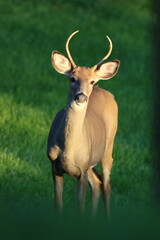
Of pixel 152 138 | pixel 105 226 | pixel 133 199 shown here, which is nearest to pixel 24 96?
pixel 133 199

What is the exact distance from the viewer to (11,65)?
18688 mm

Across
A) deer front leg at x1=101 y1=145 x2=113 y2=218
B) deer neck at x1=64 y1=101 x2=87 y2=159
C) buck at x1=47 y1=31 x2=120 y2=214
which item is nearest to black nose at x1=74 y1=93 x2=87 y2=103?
buck at x1=47 y1=31 x2=120 y2=214

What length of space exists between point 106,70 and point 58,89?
7.64 m

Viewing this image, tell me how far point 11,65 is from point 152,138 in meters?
10.7

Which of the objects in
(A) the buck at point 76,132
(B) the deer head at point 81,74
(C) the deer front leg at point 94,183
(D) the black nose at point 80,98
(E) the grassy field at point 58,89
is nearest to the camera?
(D) the black nose at point 80,98

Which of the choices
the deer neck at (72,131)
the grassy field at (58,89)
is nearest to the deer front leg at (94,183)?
the grassy field at (58,89)

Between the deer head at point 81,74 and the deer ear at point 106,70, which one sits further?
the deer ear at point 106,70

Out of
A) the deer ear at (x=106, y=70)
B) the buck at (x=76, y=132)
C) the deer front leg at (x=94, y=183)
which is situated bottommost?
the deer front leg at (x=94, y=183)

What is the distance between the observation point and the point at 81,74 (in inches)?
374

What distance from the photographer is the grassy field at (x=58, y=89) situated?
1139 cm

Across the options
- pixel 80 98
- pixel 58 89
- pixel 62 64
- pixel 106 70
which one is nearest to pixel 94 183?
pixel 106 70

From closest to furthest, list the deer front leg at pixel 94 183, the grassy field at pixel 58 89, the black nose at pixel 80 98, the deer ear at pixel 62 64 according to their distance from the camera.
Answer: the black nose at pixel 80 98
the deer ear at pixel 62 64
the deer front leg at pixel 94 183
the grassy field at pixel 58 89

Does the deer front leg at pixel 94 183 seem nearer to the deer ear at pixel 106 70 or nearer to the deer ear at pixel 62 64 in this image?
the deer ear at pixel 106 70

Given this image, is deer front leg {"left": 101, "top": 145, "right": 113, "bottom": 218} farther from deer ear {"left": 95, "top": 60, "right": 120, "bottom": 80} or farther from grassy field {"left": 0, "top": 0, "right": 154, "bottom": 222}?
deer ear {"left": 95, "top": 60, "right": 120, "bottom": 80}
